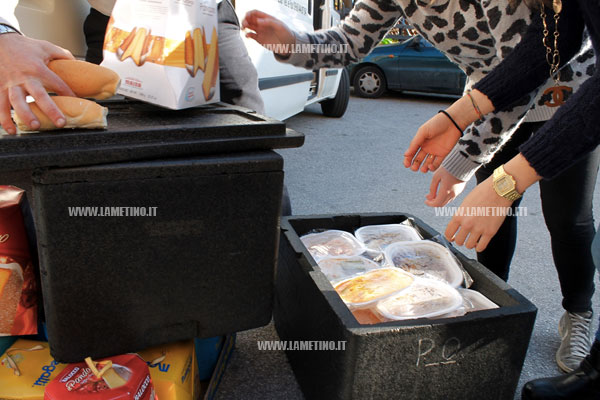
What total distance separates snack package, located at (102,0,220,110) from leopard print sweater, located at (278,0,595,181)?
0.51 metres

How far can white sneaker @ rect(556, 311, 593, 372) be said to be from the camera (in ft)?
4.92

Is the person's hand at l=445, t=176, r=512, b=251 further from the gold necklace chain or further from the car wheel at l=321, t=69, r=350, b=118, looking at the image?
the car wheel at l=321, t=69, r=350, b=118

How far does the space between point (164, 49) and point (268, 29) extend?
57 centimetres

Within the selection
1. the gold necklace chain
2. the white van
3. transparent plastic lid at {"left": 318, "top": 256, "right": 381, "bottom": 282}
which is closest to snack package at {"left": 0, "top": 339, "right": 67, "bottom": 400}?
transparent plastic lid at {"left": 318, "top": 256, "right": 381, "bottom": 282}

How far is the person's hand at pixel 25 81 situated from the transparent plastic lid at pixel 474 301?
1036mm

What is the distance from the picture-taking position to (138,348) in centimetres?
100

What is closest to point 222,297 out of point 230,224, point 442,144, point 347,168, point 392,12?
point 230,224

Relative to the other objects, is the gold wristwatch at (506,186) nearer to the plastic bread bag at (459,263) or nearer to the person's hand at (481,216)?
the person's hand at (481,216)

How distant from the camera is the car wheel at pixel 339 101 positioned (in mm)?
5602

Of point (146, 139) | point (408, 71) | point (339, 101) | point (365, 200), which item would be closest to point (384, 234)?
point (146, 139)

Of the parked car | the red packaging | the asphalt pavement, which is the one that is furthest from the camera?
the parked car

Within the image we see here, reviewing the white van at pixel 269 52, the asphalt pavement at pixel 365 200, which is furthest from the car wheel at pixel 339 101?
the asphalt pavement at pixel 365 200

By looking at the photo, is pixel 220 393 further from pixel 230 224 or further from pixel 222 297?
pixel 230 224

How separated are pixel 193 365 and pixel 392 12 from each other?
1.22 meters
